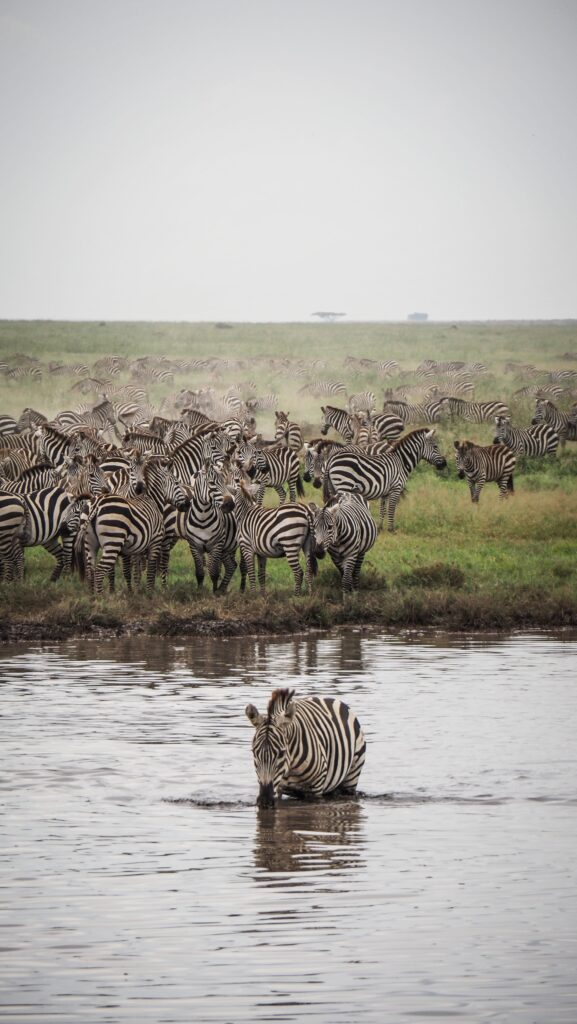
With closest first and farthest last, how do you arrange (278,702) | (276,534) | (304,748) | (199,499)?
(278,702)
(304,748)
(276,534)
(199,499)

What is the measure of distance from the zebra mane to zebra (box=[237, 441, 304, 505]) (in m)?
14.3

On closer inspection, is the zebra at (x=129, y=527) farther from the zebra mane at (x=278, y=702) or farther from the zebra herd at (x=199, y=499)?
the zebra mane at (x=278, y=702)

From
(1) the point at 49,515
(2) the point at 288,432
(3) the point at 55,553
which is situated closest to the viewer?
(1) the point at 49,515

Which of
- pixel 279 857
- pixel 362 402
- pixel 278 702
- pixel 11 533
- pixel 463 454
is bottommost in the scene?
pixel 279 857

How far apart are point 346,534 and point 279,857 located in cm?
1003

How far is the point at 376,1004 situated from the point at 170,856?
2.50 m

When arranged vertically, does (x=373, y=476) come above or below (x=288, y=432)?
below

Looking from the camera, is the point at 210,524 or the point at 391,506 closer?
the point at 210,524

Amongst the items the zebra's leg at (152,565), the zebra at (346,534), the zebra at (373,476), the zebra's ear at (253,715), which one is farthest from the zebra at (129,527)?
the zebra's ear at (253,715)

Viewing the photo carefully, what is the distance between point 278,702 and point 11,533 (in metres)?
10.4

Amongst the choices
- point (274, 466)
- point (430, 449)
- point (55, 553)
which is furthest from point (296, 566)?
point (430, 449)

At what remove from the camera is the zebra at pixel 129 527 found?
59.7 ft

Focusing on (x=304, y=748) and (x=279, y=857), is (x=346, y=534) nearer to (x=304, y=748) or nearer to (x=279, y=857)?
(x=304, y=748)

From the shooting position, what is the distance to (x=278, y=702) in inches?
358
